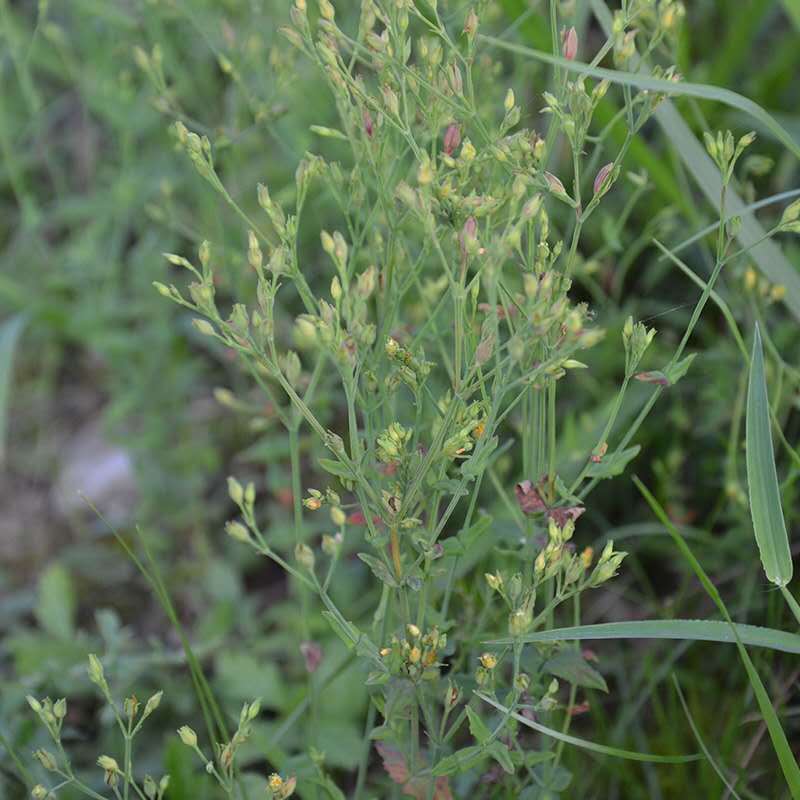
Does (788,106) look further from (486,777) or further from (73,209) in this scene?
(486,777)

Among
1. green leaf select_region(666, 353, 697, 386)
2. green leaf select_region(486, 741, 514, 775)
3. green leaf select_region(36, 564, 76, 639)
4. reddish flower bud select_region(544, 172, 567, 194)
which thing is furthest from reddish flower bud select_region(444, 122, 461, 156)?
green leaf select_region(36, 564, 76, 639)

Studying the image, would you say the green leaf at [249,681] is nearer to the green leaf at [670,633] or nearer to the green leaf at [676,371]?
the green leaf at [670,633]

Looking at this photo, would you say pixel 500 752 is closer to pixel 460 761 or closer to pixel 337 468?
pixel 460 761

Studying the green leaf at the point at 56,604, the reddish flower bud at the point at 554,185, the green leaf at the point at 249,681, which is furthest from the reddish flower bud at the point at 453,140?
the green leaf at the point at 56,604

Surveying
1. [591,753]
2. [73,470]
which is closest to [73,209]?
[73,470]

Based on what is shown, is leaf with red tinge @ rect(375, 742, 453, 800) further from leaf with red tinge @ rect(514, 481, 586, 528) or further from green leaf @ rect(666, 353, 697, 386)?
green leaf @ rect(666, 353, 697, 386)

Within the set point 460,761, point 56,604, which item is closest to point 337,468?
point 460,761
